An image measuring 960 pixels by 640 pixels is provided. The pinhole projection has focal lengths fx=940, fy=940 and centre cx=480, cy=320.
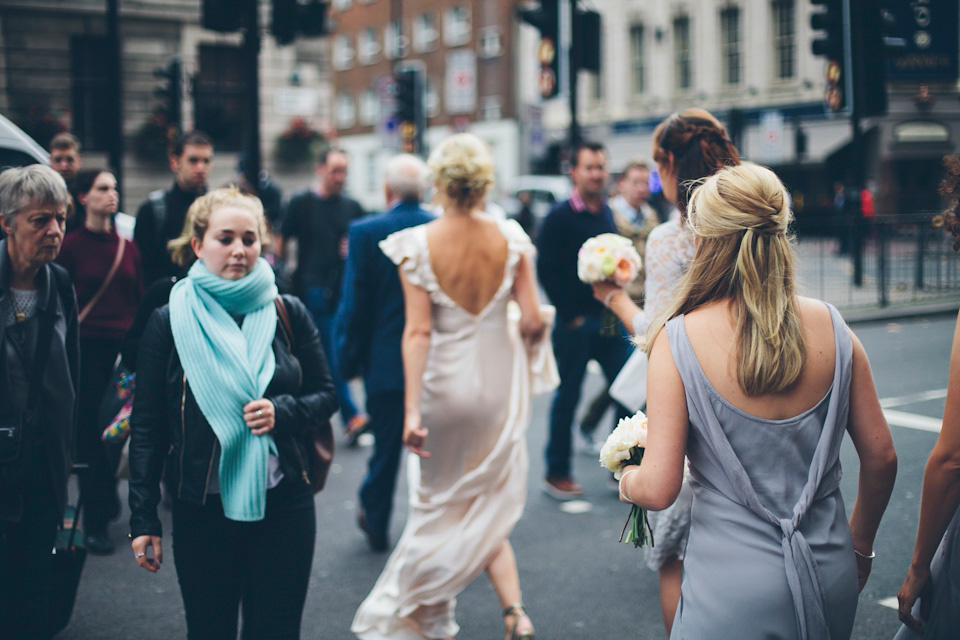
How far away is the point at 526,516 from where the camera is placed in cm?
579

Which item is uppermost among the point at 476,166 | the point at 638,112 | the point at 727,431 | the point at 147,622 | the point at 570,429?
the point at 638,112

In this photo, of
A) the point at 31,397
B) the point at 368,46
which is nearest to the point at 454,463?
the point at 31,397

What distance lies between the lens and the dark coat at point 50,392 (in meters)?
3.39

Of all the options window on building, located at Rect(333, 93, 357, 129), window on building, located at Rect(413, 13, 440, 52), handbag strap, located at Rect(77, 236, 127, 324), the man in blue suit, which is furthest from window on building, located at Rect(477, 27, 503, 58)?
the man in blue suit

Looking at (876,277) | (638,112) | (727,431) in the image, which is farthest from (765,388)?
(638,112)

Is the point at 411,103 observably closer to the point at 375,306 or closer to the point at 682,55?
the point at 375,306

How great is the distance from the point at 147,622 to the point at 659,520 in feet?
8.12

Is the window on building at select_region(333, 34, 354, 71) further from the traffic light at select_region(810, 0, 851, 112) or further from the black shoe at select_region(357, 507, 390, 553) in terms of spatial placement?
the black shoe at select_region(357, 507, 390, 553)

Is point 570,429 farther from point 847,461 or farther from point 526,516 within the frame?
point 847,461

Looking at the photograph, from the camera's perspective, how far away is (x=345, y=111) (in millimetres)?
52406

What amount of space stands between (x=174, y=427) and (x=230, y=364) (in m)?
0.28

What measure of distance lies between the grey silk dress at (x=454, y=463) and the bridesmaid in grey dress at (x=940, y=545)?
2.00 m

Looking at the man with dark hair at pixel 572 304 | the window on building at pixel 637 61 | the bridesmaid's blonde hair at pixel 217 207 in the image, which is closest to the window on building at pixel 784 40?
the window on building at pixel 637 61

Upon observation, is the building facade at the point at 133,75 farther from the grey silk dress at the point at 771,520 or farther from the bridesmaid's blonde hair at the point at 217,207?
the grey silk dress at the point at 771,520
